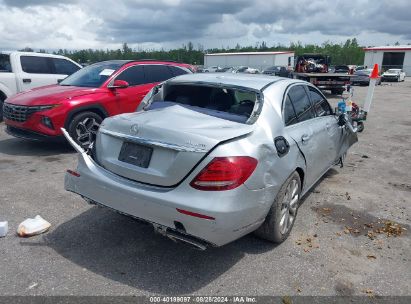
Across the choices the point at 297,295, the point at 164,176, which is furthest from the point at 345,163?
the point at 164,176

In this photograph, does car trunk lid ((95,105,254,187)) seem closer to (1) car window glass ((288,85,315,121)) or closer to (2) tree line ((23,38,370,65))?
(1) car window glass ((288,85,315,121))

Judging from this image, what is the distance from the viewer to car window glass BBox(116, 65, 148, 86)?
24.5 feet

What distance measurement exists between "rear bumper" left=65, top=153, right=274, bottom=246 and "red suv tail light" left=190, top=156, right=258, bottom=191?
46mm

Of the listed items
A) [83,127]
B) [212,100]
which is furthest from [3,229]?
[83,127]

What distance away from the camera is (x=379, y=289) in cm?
299

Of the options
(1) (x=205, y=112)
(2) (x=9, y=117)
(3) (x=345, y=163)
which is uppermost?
(1) (x=205, y=112)

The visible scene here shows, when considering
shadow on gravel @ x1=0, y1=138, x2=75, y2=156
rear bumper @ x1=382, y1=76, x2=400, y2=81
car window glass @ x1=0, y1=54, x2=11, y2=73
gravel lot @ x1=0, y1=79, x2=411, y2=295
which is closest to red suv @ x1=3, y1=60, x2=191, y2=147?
shadow on gravel @ x1=0, y1=138, x2=75, y2=156

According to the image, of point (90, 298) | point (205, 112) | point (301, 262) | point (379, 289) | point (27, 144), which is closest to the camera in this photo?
point (90, 298)

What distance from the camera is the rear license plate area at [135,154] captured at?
3.03 metres

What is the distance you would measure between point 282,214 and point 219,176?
108 cm

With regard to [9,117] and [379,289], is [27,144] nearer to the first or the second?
[9,117]

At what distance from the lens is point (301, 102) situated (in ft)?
13.8

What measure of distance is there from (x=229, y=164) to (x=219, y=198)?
0.27m

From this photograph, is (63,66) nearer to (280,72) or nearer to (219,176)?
(219,176)
